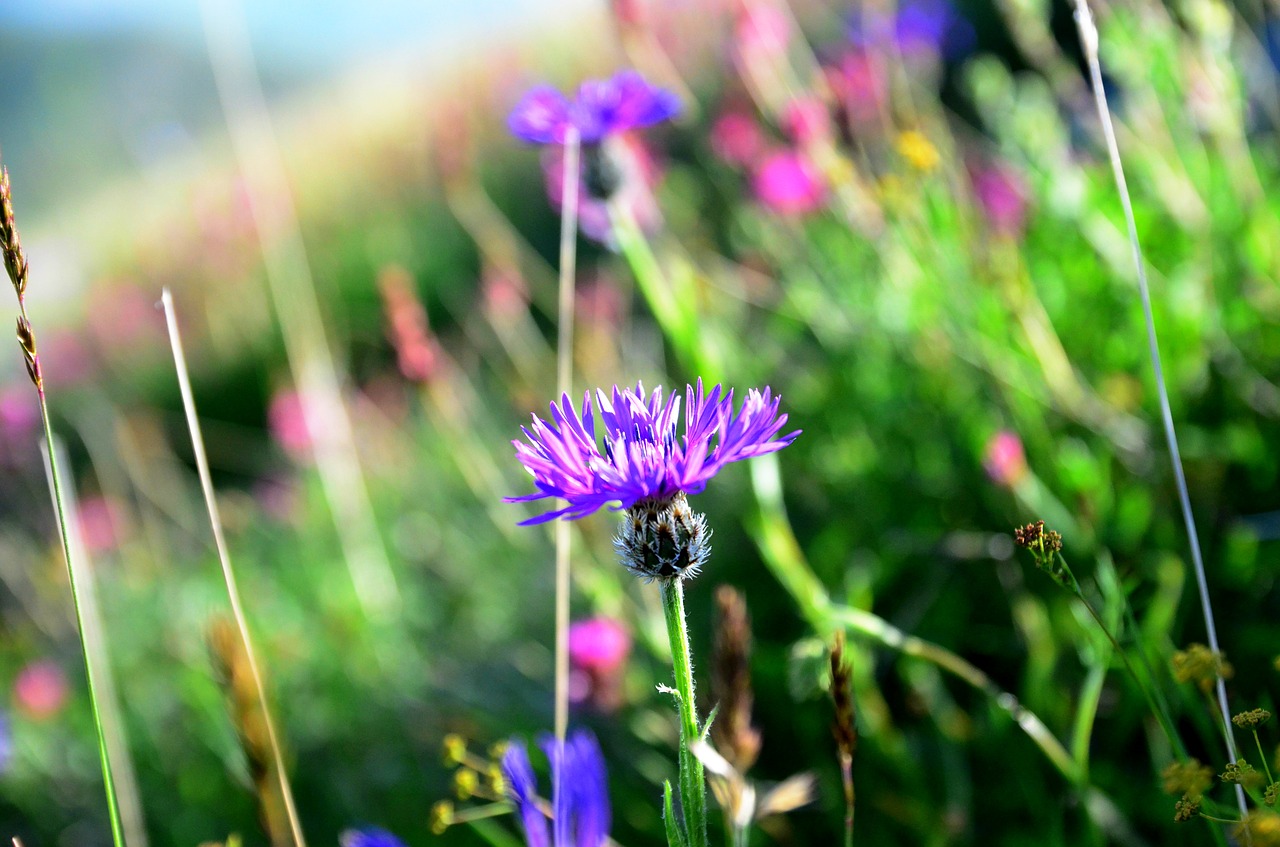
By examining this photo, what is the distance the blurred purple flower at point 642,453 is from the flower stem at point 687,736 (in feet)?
0.29

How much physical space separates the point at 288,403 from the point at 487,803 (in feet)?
6.82

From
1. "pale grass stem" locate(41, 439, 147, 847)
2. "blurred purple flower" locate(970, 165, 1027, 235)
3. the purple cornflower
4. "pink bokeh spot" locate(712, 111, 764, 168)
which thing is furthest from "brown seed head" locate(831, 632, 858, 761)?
"pink bokeh spot" locate(712, 111, 764, 168)

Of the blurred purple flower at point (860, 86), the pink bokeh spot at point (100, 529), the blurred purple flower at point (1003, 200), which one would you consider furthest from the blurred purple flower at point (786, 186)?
the pink bokeh spot at point (100, 529)

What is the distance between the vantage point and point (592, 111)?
4.82 feet

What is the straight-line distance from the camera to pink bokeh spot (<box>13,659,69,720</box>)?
9.54ft

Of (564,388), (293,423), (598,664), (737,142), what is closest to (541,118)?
(564,388)

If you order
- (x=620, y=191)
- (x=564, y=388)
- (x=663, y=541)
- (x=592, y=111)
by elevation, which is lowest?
(x=663, y=541)

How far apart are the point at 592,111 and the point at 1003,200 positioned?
1589 mm

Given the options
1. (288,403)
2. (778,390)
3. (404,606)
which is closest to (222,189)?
(288,403)

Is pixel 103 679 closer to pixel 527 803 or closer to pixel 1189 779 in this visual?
pixel 527 803

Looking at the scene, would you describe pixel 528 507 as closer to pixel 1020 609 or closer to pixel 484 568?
pixel 484 568

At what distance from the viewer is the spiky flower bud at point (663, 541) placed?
29.6 inches

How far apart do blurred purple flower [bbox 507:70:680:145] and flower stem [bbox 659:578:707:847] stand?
2.75 ft

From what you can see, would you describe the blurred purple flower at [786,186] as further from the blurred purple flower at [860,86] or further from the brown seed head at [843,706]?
the brown seed head at [843,706]
